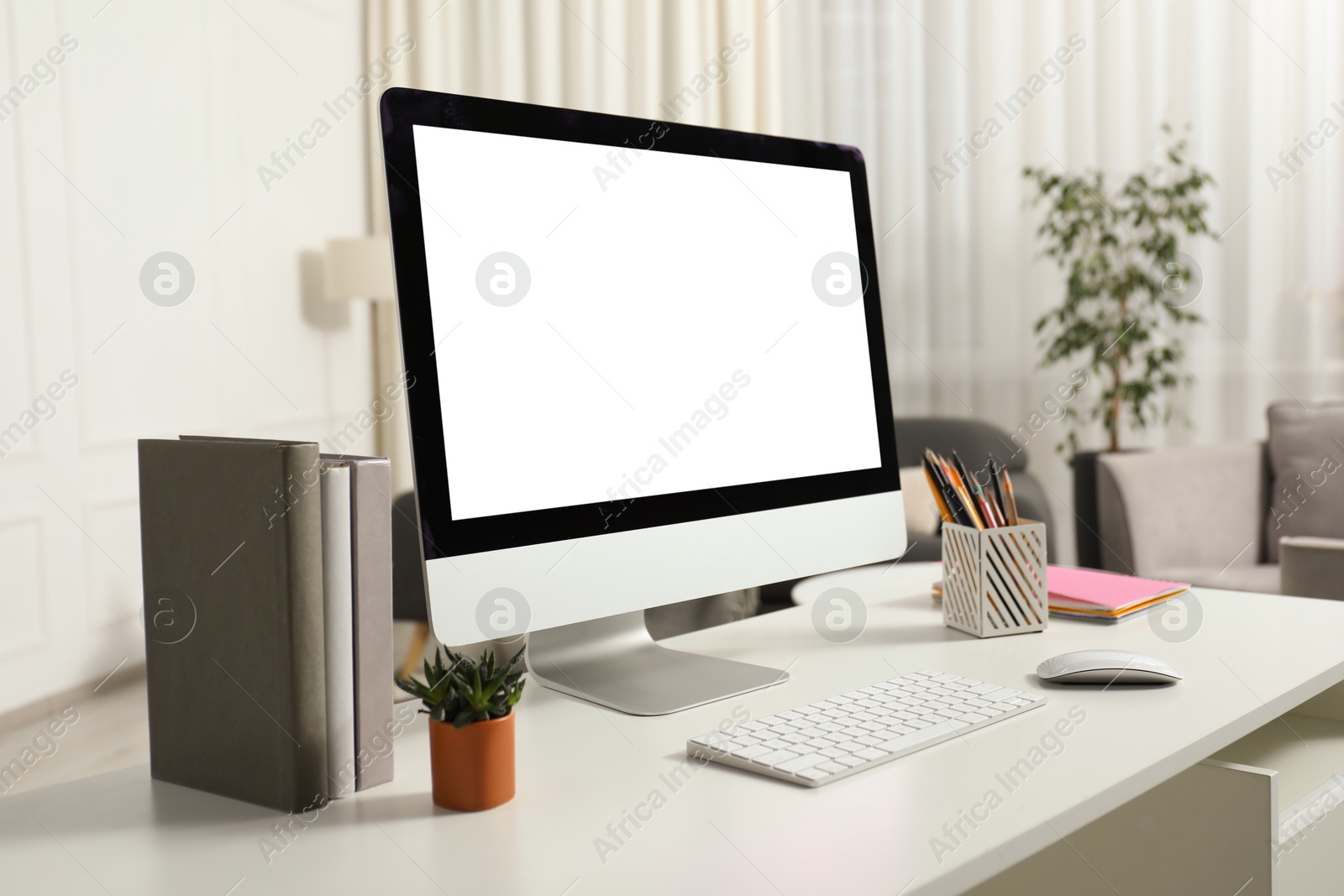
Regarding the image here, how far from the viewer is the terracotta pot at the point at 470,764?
0.68 metres

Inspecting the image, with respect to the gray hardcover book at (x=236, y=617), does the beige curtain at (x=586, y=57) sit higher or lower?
higher

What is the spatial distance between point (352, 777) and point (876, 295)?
74 centimetres

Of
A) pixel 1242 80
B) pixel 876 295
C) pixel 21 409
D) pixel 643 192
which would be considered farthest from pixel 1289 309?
pixel 21 409

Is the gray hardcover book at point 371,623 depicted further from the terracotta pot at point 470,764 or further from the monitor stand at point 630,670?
the monitor stand at point 630,670

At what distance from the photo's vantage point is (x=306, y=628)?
696 millimetres

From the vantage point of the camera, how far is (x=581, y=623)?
1.03m

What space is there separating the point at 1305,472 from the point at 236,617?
2886 mm

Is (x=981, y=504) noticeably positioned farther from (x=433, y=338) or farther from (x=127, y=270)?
(x=127, y=270)

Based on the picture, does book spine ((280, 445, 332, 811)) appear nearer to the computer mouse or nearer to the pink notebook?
the computer mouse

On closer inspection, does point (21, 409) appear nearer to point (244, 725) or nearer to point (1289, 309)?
point (244, 725)

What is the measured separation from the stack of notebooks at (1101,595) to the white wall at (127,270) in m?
2.60

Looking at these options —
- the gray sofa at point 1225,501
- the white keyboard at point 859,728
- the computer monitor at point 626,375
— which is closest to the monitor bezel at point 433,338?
the computer monitor at point 626,375

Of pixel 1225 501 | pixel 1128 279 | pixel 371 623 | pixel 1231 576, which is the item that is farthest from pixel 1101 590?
pixel 1128 279

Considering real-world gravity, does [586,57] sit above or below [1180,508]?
above
